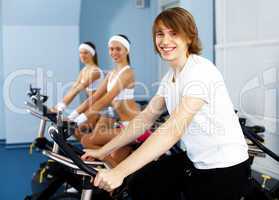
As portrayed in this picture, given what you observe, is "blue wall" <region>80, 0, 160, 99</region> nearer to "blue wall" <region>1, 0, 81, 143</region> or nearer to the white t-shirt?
"blue wall" <region>1, 0, 81, 143</region>

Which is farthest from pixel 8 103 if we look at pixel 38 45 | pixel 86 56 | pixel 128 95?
pixel 128 95

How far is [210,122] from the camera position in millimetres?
1518

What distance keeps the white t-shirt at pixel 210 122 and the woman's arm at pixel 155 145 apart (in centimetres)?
6

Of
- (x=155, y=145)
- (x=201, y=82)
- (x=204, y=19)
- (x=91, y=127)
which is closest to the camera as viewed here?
(x=155, y=145)

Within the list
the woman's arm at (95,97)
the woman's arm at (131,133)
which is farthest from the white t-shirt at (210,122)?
the woman's arm at (95,97)

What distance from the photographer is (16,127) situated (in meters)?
5.26

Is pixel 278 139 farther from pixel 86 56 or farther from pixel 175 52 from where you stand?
pixel 86 56

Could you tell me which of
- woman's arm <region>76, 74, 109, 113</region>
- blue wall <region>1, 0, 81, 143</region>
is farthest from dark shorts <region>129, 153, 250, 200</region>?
blue wall <region>1, 0, 81, 143</region>

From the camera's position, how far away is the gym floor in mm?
3920

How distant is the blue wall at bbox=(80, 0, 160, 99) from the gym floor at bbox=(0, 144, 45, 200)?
1.51 m

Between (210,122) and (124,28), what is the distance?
3950mm

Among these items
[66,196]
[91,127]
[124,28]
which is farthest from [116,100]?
[124,28]

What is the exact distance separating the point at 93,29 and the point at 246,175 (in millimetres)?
4022

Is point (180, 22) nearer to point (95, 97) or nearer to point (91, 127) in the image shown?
point (91, 127)
